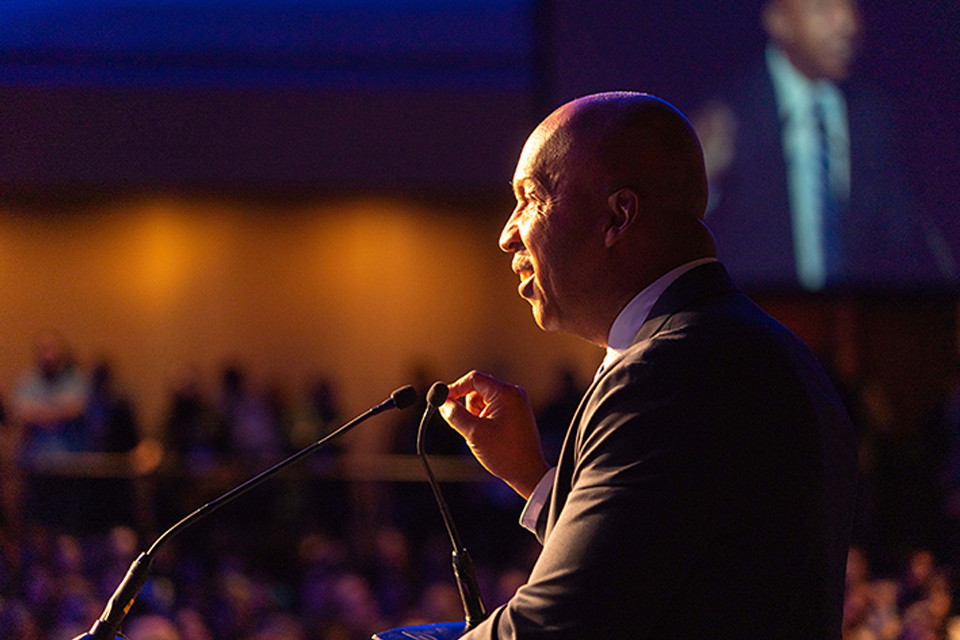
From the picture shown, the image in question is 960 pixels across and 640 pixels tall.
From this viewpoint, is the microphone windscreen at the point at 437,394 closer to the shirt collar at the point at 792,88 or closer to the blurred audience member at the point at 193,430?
the blurred audience member at the point at 193,430

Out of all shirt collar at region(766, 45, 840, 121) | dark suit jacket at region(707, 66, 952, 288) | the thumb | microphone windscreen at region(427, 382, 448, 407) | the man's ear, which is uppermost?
the man's ear

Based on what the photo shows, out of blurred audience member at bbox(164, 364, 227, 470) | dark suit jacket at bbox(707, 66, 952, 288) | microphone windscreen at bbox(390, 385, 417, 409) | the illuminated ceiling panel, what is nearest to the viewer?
microphone windscreen at bbox(390, 385, 417, 409)

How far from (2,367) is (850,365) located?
6655 millimetres

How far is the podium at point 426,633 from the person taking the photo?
1058 millimetres

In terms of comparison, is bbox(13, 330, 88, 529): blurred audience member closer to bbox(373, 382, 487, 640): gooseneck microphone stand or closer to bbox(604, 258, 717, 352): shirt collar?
bbox(373, 382, 487, 640): gooseneck microphone stand

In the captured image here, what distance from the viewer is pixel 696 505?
2.81ft

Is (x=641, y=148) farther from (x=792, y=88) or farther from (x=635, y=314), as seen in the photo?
(x=792, y=88)

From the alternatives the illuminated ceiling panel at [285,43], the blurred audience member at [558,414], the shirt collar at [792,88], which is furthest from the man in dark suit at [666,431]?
the illuminated ceiling panel at [285,43]

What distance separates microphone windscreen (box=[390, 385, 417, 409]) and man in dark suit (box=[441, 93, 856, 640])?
297mm

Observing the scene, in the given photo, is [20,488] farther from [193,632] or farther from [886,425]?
[886,425]

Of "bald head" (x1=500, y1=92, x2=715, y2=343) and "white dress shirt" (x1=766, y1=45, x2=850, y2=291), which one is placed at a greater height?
"bald head" (x1=500, y1=92, x2=715, y2=343)

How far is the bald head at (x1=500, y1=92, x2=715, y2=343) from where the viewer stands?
1036 millimetres

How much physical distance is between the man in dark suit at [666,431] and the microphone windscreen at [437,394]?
0.21m

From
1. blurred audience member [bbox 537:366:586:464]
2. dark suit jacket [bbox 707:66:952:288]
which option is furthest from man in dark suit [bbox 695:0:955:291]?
blurred audience member [bbox 537:366:586:464]
